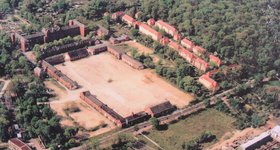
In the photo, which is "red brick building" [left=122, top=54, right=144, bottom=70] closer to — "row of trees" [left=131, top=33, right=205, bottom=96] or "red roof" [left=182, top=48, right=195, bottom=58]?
"row of trees" [left=131, top=33, right=205, bottom=96]

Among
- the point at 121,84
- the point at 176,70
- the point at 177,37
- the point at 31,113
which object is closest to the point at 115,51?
the point at 121,84

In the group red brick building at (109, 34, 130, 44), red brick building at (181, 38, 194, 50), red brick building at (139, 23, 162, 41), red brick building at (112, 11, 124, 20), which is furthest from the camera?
red brick building at (112, 11, 124, 20)

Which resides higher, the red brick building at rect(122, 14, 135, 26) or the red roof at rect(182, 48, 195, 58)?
the red brick building at rect(122, 14, 135, 26)

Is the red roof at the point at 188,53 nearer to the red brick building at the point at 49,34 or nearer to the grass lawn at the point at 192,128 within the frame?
the grass lawn at the point at 192,128

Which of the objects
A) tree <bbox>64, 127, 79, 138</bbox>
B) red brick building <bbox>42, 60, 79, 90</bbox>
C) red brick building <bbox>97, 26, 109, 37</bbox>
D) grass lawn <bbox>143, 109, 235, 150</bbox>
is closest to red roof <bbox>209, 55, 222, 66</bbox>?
grass lawn <bbox>143, 109, 235, 150</bbox>

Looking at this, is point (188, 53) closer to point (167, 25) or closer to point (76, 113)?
point (167, 25)

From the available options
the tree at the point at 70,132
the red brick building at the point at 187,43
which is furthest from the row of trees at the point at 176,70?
the tree at the point at 70,132
